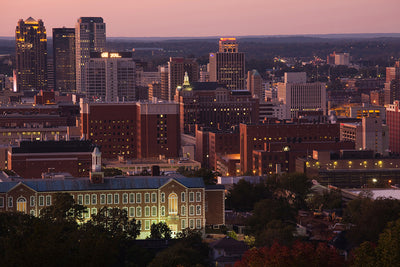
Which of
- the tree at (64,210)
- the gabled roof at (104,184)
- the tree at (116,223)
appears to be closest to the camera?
the tree at (116,223)

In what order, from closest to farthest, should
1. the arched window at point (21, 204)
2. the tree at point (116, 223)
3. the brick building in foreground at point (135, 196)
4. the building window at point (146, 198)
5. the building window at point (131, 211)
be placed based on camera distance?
the tree at point (116, 223) → the arched window at point (21, 204) → the brick building in foreground at point (135, 196) → the building window at point (131, 211) → the building window at point (146, 198)

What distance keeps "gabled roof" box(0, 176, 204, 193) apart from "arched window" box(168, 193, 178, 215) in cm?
169

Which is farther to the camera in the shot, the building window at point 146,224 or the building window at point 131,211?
the building window at point 131,211

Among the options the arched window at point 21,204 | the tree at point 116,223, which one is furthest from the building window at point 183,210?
the arched window at point 21,204

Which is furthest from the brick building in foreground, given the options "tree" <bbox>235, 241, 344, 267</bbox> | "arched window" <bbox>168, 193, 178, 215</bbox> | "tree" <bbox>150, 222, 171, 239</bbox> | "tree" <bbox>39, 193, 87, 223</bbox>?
"tree" <bbox>235, 241, 344, 267</bbox>

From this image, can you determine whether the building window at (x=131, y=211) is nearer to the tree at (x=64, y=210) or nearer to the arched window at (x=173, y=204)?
the arched window at (x=173, y=204)

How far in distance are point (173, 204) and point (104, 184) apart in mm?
7981

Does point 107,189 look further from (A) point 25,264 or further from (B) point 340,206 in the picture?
(A) point 25,264

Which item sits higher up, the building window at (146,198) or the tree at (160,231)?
the building window at (146,198)

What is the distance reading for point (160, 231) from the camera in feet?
433

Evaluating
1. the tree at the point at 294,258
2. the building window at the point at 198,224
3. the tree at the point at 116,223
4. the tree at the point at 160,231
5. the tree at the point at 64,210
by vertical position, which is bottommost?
the building window at the point at 198,224

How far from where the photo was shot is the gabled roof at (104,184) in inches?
5404

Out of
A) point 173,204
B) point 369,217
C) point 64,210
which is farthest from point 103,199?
point 369,217

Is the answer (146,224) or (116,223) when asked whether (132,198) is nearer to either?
(146,224)
